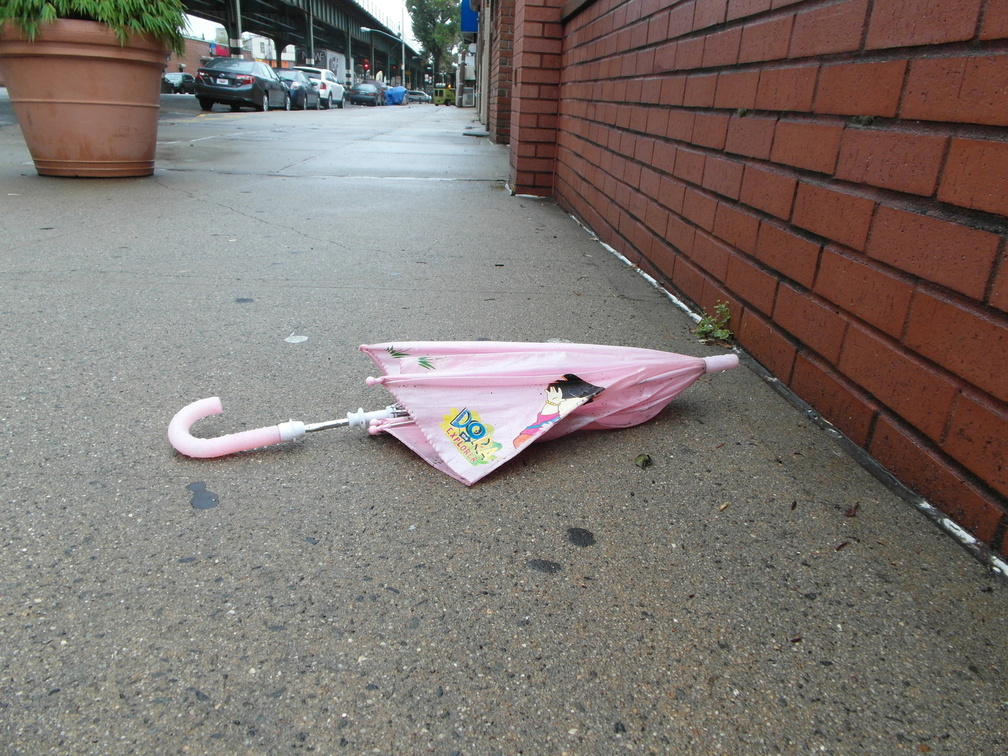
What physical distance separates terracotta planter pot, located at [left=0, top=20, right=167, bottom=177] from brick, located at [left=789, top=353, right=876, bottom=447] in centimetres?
626

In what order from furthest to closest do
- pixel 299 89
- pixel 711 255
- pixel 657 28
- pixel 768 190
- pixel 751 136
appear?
pixel 299 89, pixel 657 28, pixel 711 255, pixel 751 136, pixel 768 190

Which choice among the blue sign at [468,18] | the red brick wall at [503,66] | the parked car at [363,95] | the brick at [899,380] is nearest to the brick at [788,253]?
the brick at [899,380]

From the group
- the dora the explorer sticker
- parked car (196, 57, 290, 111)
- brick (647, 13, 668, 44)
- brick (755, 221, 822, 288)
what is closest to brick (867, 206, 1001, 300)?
brick (755, 221, 822, 288)

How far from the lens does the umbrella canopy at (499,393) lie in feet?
6.34

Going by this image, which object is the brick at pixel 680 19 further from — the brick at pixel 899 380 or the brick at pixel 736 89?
the brick at pixel 899 380

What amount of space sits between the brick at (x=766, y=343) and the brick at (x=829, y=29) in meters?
0.89

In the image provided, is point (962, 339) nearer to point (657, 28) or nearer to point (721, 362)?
point (721, 362)

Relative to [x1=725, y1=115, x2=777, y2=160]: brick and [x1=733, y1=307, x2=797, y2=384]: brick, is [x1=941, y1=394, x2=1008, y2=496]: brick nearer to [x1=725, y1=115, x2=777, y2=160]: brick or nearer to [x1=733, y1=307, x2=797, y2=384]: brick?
[x1=733, y1=307, x2=797, y2=384]: brick

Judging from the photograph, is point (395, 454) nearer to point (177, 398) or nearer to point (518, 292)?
point (177, 398)

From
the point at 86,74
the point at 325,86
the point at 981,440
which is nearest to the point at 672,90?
the point at 981,440

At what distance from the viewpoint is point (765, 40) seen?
8.54ft

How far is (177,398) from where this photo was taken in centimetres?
228

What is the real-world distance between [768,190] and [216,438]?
1982mm

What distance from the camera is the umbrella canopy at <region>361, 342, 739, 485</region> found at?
1933 millimetres
